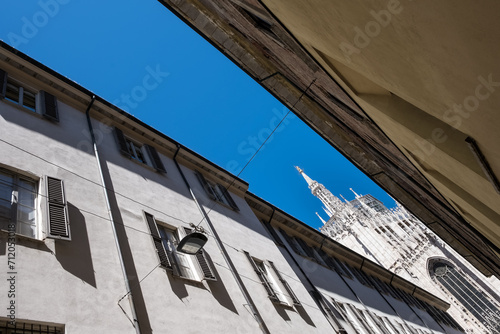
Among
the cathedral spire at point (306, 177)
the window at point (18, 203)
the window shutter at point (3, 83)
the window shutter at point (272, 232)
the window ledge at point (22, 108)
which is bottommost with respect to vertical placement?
the cathedral spire at point (306, 177)

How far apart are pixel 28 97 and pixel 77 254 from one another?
17.8 ft

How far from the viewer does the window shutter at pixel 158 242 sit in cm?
824

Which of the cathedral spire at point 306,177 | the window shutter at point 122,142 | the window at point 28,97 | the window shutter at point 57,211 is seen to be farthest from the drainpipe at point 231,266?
the cathedral spire at point 306,177

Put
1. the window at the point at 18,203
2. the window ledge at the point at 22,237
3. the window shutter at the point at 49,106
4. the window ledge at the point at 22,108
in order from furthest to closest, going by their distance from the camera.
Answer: the window shutter at the point at 49,106
the window ledge at the point at 22,108
the window at the point at 18,203
the window ledge at the point at 22,237

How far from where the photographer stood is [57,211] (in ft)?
23.0

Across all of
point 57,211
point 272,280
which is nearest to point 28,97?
point 57,211

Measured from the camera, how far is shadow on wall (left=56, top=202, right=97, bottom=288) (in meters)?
6.37

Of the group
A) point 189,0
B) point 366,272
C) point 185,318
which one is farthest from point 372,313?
point 189,0

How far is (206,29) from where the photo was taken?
7984 millimetres

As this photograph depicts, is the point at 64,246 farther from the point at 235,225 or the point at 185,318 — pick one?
the point at 235,225

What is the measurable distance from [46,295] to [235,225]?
8029mm

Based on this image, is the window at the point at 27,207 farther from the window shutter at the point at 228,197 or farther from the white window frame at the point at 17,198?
the window shutter at the point at 228,197

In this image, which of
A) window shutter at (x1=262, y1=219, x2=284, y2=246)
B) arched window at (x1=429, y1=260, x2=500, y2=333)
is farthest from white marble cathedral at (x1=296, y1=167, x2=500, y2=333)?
window shutter at (x1=262, y1=219, x2=284, y2=246)

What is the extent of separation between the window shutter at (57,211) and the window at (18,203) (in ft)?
0.82
